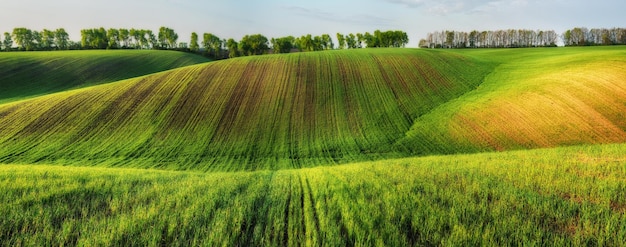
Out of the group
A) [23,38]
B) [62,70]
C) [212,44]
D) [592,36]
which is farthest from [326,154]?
[592,36]

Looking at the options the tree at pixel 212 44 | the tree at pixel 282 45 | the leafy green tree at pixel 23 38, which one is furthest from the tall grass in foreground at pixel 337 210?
the leafy green tree at pixel 23 38

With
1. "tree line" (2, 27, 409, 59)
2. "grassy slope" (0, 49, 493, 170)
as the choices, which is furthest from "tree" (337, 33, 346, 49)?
"grassy slope" (0, 49, 493, 170)

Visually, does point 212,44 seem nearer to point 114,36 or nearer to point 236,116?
point 114,36

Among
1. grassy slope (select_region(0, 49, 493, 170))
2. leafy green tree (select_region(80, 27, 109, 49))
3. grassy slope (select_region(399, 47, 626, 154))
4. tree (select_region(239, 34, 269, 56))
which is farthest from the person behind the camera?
leafy green tree (select_region(80, 27, 109, 49))

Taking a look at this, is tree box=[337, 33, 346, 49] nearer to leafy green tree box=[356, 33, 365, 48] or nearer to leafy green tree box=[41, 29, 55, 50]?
leafy green tree box=[356, 33, 365, 48]

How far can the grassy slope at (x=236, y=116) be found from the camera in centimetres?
2606

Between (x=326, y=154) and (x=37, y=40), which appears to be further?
(x=37, y=40)

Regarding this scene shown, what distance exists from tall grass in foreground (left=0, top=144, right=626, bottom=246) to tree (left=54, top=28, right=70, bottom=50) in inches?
5539

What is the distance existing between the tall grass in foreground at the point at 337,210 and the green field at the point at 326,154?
0.17ft

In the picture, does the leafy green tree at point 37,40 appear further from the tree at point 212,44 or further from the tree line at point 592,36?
the tree line at point 592,36

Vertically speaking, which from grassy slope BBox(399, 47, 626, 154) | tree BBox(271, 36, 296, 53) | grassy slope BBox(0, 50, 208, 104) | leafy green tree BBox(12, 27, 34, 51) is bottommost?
grassy slope BBox(399, 47, 626, 154)

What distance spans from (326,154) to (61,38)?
139 m

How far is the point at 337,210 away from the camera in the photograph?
7684mm

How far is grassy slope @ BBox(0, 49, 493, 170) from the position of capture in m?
26.1
